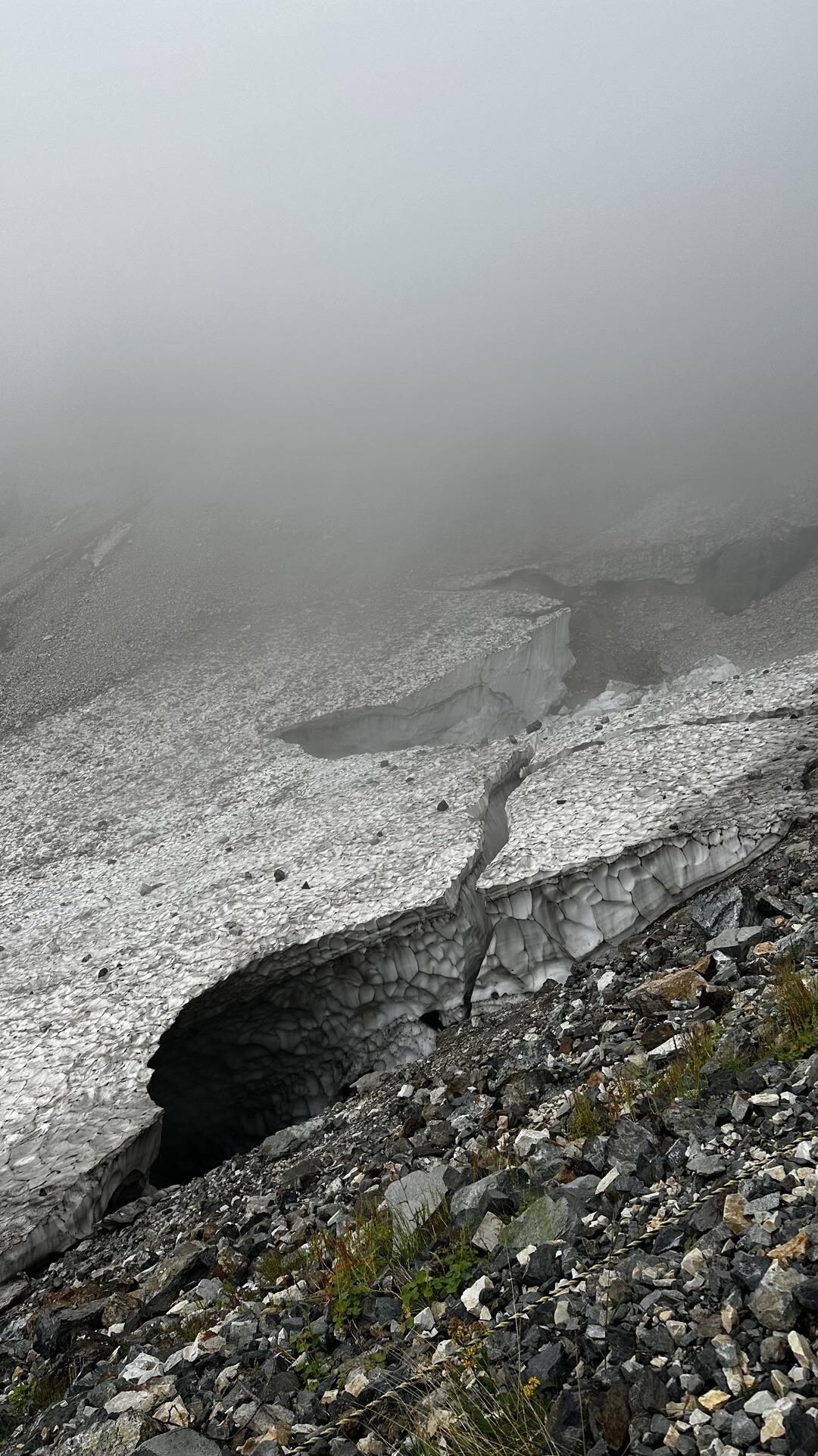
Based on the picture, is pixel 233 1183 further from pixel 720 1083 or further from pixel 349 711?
pixel 349 711

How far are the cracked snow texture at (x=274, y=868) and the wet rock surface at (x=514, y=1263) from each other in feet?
4.96

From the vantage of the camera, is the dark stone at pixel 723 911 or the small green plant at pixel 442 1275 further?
the dark stone at pixel 723 911

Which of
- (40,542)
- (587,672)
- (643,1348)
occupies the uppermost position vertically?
(40,542)

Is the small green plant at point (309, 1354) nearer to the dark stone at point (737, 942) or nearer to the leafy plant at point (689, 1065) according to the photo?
the leafy plant at point (689, 1065)

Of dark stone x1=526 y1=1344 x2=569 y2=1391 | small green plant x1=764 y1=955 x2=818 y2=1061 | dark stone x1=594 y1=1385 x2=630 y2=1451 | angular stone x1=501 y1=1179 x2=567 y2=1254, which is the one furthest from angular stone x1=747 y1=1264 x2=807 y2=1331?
small green plant x1=764 y1=955 x2=818 y2=1061

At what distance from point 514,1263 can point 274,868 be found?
348 inches

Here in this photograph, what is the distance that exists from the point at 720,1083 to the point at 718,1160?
82 centimetres

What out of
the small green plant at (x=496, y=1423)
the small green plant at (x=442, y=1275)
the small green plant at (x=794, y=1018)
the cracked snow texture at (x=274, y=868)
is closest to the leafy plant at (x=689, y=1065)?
the small green plant at (x=794, y=1018)

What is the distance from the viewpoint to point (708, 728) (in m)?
13.3

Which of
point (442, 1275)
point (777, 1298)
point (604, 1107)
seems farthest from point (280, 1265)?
point (777, 1298)

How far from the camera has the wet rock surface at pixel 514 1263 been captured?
372cm

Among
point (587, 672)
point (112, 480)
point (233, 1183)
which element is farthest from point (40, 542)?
point (233, 1183)

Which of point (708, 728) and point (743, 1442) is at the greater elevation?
point (743, 1442)

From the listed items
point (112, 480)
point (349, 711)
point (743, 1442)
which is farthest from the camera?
point (112, 480)
